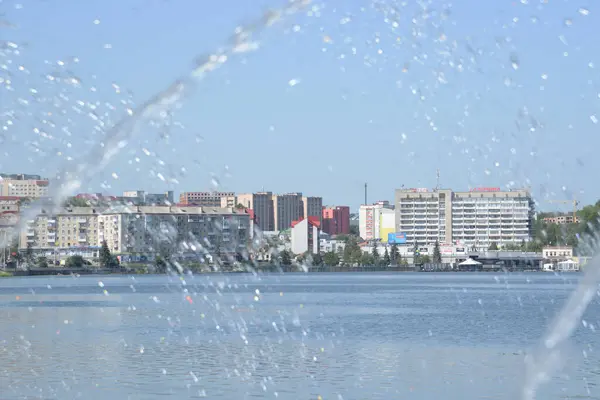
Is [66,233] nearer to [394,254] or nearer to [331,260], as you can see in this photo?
[331,260]

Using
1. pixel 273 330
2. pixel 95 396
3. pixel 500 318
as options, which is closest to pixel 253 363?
pixel 95 396

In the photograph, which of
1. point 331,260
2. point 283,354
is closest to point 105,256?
point 331,260

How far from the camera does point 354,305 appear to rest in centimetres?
6125

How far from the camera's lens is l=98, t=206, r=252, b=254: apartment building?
146 meters

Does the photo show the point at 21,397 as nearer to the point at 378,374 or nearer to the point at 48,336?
the point at 378,374

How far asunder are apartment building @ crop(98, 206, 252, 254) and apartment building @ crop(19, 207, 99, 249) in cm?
147

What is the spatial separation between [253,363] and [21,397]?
6964mm

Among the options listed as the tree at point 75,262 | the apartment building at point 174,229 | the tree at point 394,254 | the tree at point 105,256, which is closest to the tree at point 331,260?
the tree at point 394,254

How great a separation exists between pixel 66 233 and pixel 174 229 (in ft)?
61.2

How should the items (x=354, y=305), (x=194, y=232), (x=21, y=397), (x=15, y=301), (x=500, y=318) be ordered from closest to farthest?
(x=21, y=397), (x=500, y=318), (x=354, y=305), (x=15, y=301), (x=194, y=232)

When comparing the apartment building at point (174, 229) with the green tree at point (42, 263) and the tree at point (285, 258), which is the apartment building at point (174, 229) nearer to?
the tree at point (285, 258)

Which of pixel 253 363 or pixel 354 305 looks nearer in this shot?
pixel 253 363

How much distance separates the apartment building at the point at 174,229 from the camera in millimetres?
145875

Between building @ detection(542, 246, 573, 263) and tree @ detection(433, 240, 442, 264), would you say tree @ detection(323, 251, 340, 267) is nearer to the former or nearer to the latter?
tree @ detection(433, 240, 442, 264)
